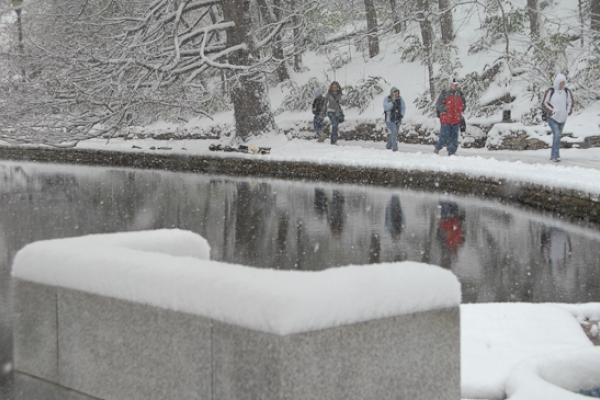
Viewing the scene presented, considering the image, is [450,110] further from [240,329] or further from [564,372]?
[240,329]

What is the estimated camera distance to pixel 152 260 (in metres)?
5.50

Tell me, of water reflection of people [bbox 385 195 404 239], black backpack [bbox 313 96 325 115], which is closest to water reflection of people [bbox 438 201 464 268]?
water reflection of people [bbox 385 195 404 239]

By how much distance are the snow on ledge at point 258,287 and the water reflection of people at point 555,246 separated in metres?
7.19

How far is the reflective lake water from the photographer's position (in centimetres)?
1103

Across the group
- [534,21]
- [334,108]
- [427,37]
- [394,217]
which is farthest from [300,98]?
[394,217]

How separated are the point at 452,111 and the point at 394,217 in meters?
8.17

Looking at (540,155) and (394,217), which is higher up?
(540,155)

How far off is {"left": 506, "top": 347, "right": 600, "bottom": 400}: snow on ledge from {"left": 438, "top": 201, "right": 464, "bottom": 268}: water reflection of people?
17.7 ft

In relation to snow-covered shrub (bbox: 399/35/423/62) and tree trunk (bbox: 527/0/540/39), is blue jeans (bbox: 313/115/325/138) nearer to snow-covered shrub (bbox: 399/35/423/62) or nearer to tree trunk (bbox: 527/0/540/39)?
tree trunk (bbox: 527/0/540/39)

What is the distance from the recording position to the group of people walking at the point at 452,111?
22156mm

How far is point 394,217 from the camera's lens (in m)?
16.5

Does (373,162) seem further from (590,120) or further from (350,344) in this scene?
(350,344)

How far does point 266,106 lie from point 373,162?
880cm

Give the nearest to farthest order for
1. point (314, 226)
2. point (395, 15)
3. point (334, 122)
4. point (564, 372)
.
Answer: point (564, 372)
point (314, 226)
point (334, 122)
point (395, 15)
